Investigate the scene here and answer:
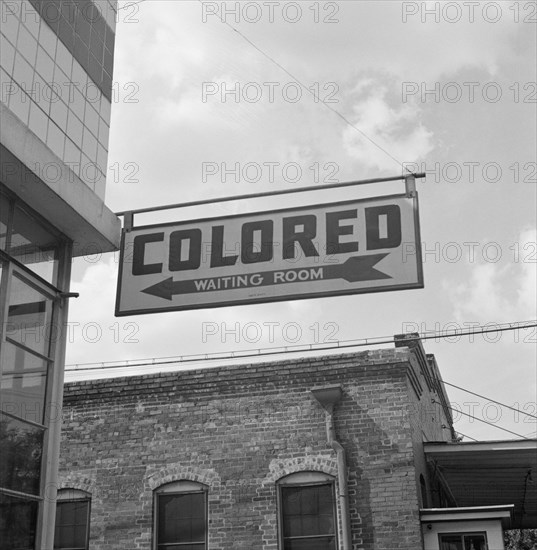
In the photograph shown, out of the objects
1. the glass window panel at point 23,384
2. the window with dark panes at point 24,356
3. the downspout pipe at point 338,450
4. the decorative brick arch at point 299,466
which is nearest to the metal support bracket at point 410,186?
the window with dark panes at point 24,356

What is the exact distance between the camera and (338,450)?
13906 millimetres

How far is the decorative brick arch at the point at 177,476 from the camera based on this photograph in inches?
574

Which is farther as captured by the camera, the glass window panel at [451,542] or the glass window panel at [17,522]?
the glass window panel at [451,542]

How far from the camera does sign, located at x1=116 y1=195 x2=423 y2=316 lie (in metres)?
6.40

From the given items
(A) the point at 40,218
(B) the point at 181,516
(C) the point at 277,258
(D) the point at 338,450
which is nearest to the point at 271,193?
(C) the point at 277,258

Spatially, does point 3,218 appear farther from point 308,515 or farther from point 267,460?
point 308,515

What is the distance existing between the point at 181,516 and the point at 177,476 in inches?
28.3

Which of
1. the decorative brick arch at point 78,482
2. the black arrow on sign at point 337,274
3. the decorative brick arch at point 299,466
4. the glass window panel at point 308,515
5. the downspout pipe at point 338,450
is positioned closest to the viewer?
the black arrow on sign at point 337,274

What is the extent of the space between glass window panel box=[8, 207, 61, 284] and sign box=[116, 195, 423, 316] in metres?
1.02

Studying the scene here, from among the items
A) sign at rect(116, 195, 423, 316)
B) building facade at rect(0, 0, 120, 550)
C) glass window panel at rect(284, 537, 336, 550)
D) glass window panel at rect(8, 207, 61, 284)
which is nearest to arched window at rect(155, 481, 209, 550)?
glass window panel at rect(284, 537, 336, 550)

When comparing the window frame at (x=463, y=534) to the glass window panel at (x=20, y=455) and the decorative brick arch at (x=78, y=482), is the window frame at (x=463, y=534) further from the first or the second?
the glass window panel at (x=20, y=455)

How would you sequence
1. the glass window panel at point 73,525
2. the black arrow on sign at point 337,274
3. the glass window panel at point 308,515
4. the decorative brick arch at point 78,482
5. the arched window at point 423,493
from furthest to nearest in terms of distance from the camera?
the decorative brick arch at point 78,482 → the glass window panel at point 73,525 → the arched window at point 423,493 → the glass window panel at point 308,515 → the black arrow on sign at point 337,274

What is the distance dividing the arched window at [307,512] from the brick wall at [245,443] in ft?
0.68

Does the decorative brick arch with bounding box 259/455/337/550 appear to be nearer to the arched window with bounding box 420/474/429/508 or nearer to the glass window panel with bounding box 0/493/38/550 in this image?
the arched window with bounding box 420/474/429/508
